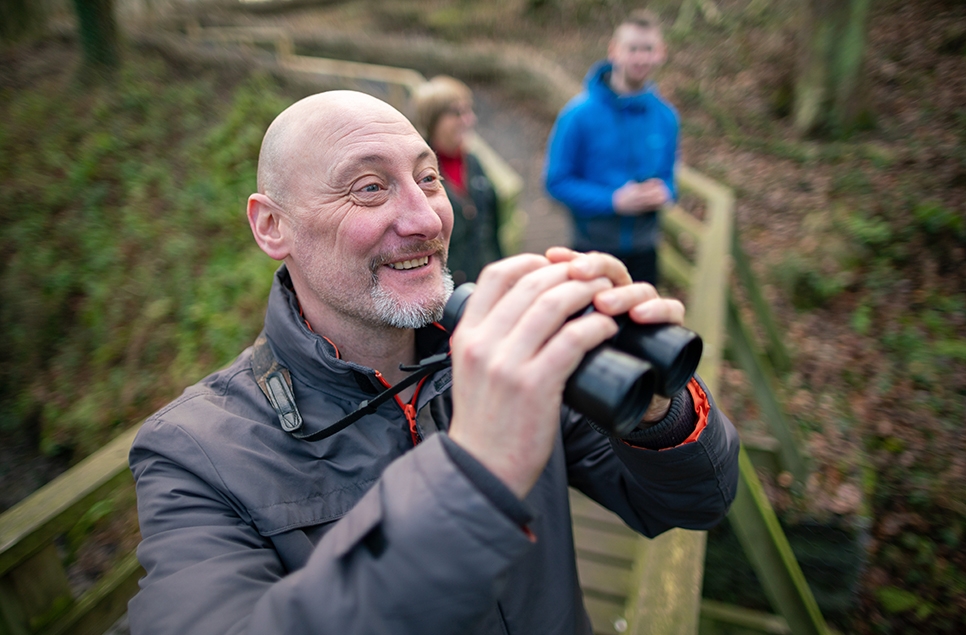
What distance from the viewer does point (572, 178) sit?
375 centimetres

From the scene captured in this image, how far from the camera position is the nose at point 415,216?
1433mm

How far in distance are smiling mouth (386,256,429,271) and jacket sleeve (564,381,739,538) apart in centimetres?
64

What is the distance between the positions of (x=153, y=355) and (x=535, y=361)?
754cm

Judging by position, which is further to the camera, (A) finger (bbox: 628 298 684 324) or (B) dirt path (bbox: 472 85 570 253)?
(B) dirt path (bbox: 472 85 570 253)

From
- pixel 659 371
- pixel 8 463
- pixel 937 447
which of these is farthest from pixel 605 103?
pixel 8 463

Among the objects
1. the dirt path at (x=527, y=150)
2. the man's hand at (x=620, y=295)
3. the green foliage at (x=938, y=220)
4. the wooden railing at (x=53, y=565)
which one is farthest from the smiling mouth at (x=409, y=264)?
the green foliage at (x=938, y=220)

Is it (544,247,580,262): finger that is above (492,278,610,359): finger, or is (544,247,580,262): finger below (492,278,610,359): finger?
above

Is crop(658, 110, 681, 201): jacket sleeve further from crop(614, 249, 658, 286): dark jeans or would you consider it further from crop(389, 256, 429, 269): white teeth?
crop(389, 256, 429, 269): white teeth

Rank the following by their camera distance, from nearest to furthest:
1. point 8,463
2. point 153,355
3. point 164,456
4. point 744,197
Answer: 1. point 164,456
2. point 8,463
3. point 153,355
4. point 744,197

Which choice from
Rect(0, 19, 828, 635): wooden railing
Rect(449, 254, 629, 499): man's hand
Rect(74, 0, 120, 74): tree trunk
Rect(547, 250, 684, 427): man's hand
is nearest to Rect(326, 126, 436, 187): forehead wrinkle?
Rect(547, 250, 684, 427): man's hand

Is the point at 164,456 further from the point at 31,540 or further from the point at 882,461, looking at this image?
the point at 882,461

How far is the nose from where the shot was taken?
143 centimetres

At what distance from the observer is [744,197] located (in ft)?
24.9

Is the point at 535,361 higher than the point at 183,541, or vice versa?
the point at 535,361
